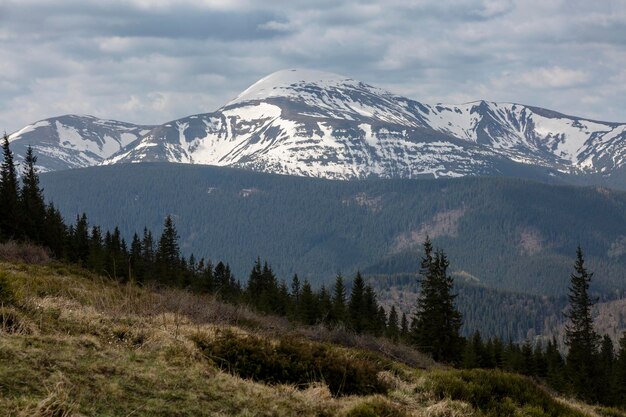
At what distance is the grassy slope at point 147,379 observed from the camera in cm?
933

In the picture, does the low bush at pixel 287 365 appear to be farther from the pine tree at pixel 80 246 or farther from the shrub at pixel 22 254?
the pine tree at pixel 80 246

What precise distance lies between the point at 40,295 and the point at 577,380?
56.0 m

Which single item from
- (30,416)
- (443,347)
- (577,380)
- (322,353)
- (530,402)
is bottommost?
(577,380)

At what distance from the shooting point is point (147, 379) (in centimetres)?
1048

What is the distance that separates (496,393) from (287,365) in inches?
181

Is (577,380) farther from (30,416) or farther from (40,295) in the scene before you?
(30,416)

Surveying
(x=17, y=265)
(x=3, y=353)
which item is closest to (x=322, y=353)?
(x=3, y=353)

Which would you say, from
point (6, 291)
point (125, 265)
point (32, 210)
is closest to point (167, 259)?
point (32, 210)

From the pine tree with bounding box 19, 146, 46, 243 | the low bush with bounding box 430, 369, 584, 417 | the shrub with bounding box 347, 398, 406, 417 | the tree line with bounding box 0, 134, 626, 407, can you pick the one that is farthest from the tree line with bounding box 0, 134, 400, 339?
the shrub with bounding box 347, 398, 406, 417

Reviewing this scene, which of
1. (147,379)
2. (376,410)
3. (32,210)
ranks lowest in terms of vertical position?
(32,210)

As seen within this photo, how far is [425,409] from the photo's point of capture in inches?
490

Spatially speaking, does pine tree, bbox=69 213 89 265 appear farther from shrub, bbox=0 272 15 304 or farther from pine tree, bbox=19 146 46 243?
shrub, bbox=0 272 15 304

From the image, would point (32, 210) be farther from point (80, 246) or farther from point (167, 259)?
point (167, 259)

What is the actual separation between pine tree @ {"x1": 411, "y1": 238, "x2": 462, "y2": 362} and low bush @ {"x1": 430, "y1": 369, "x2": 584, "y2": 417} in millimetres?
39244
